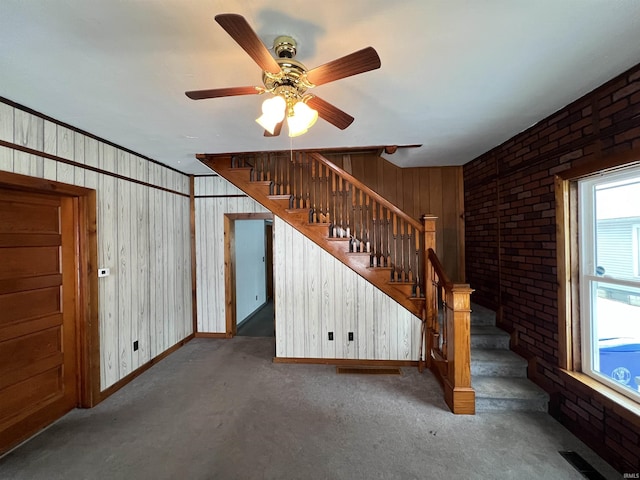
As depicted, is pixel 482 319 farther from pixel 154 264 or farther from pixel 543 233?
pixel 154 264

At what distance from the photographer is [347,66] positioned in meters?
1.22

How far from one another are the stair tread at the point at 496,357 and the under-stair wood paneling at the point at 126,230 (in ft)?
12.2

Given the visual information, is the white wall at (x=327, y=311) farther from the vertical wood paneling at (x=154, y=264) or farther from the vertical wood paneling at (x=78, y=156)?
the vertical wood paneling at (x=78, y=156)

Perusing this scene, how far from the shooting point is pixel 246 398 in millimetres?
2662

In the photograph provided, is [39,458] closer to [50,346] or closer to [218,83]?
[50,346]

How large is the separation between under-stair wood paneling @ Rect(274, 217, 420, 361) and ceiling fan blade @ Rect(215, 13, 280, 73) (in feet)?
7.49

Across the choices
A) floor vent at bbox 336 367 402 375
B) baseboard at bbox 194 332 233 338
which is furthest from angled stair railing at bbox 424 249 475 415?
baseboard at bbox 194 332 233 338

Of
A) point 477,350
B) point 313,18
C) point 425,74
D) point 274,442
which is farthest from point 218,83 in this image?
point 477,350

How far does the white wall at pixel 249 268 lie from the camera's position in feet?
16.3

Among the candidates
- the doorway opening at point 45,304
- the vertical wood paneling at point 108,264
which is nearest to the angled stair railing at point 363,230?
the vertical wood paneling at point 108,264

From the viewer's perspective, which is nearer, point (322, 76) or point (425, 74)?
point (322, 76)

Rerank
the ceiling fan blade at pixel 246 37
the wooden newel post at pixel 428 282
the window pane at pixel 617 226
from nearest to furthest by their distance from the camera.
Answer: the ceiling fan blade at pixel 246 37, the window pane at pixel 617 226, the wooden newel post at pixel 428 282

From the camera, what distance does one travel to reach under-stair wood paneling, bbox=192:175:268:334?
4246mm

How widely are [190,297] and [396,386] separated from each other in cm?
321
